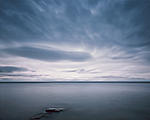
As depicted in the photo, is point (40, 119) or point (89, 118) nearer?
point (40, 119)

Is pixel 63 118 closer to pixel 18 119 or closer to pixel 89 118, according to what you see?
pixel 89 118

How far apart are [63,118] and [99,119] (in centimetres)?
721

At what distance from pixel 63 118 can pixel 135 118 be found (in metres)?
14.8

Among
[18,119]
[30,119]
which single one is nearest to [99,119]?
[30,119]

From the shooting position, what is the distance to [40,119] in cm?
1838

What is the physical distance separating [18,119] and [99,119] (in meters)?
16.0

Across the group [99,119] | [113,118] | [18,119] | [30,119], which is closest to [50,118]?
[30,119]

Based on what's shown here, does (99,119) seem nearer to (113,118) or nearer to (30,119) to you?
(113,118)

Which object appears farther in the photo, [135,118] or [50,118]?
[135,118]

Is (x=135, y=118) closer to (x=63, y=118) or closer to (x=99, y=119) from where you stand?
(x=99, y=119)

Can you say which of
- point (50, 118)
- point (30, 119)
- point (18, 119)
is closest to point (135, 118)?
point (50, 118)

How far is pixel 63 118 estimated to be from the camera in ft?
64.1

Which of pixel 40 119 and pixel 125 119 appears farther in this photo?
pixel 125 119

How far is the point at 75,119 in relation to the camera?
19.6 meters
